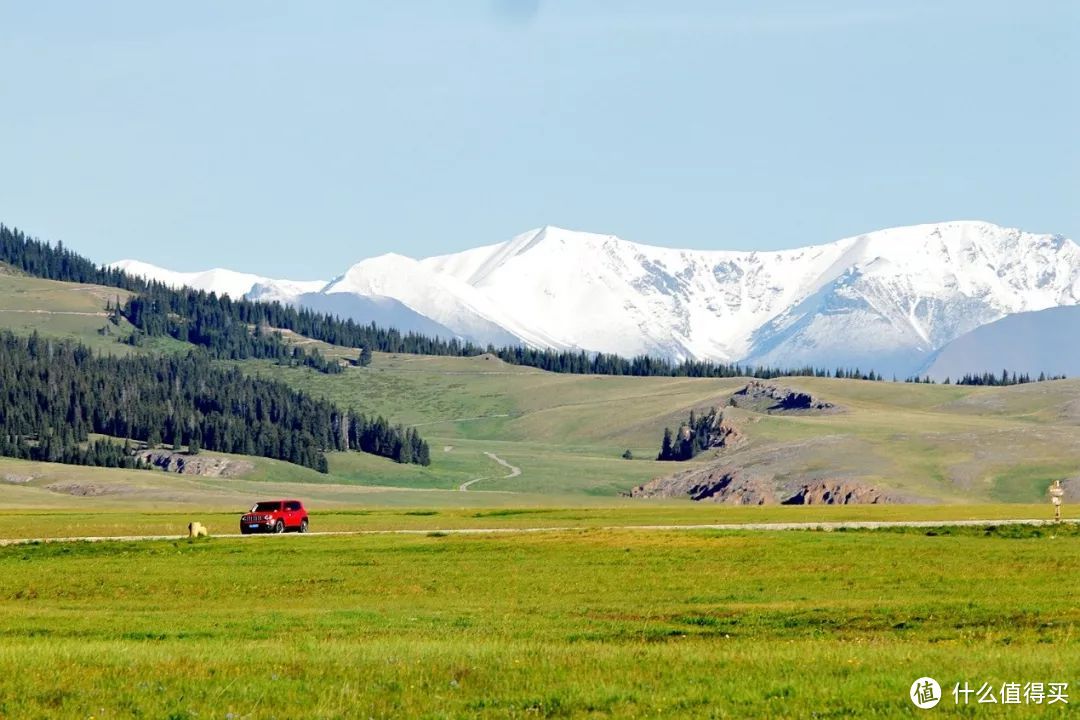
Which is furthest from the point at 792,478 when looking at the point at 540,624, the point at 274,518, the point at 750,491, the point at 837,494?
the point at 540,624

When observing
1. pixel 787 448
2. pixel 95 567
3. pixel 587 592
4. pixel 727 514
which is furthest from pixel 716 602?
pixel 787 448

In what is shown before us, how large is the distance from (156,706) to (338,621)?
15608 millimetres

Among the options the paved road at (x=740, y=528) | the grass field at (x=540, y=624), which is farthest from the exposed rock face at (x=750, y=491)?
the grass field at (x=540, y=624)

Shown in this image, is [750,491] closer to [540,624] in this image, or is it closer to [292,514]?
[292,514]

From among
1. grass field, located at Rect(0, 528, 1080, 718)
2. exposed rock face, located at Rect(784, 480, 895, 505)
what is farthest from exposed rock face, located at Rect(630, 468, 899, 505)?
grass field, located at Rect(0, 528, 1080, 718)

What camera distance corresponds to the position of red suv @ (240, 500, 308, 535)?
83.7 metres

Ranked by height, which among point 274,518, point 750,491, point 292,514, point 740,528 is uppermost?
point 740,528

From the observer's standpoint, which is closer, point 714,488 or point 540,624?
point 540,624

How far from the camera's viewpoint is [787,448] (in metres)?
192

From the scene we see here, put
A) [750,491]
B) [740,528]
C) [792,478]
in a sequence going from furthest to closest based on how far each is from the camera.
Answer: [750,491] < [792,478] < [740,528]

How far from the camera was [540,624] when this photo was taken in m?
37.8

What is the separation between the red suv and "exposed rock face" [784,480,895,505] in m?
83.1

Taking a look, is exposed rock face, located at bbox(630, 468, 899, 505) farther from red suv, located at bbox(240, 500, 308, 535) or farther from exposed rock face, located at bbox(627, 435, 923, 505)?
red suv, located at bbox(240, 500, 308, 535)

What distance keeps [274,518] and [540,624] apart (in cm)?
4858
